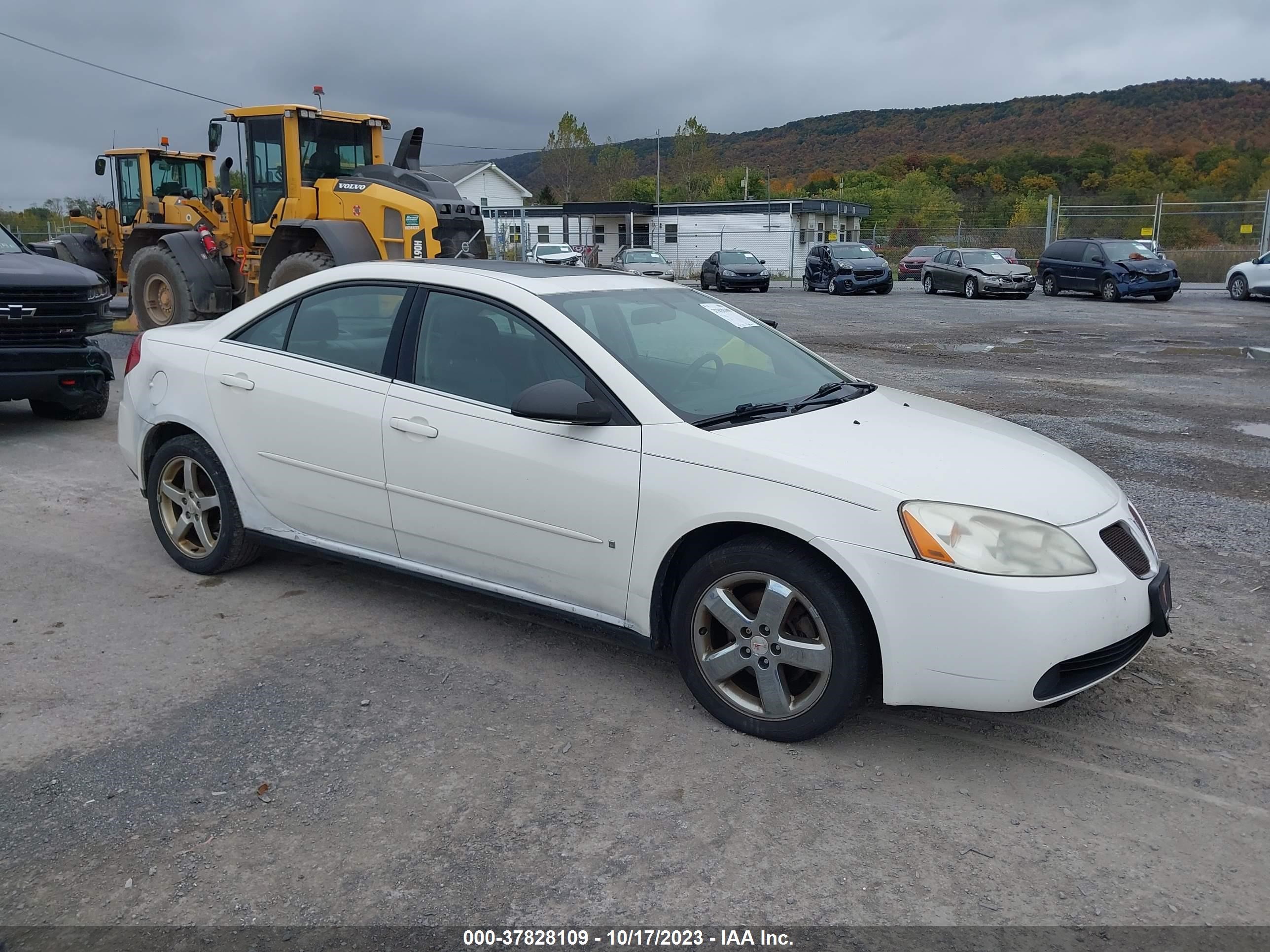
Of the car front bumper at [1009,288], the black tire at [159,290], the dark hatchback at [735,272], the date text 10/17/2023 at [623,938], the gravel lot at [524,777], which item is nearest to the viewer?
the date text 10/17/2023 at [623,938]

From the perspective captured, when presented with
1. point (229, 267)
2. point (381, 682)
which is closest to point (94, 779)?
point (381, 682)

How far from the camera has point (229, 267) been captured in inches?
591

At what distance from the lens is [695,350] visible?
14.5 ft

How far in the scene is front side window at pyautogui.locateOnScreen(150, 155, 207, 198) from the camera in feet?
56.4

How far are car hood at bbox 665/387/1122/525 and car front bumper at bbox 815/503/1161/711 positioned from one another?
0.19 meters

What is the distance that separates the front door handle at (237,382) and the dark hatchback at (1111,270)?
2603 centimetres

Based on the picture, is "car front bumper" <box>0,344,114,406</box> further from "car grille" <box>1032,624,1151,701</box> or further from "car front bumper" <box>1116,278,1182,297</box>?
"car front bumper" <box>1116,278,1182,297</box>

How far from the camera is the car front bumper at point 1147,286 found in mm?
26125

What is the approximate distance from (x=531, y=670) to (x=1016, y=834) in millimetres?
1908

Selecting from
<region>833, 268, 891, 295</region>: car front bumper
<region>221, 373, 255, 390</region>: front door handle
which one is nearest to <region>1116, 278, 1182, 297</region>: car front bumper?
<region>833, 268, 891, 295</region>: car front bumper

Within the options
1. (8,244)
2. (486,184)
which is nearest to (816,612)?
(8,244)

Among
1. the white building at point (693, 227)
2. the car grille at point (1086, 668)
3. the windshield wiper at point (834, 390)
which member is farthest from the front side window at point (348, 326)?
the white building at point (693, 227)

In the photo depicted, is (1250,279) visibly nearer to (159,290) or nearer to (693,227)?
(159,290)

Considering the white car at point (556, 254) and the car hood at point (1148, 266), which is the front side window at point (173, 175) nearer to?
the white car at point (556, 254)
